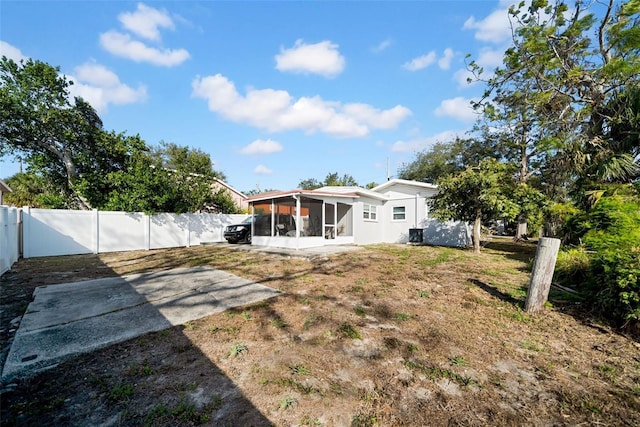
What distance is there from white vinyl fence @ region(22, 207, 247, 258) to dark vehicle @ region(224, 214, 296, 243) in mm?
1681

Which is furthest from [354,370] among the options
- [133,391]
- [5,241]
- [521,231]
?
[521,231]

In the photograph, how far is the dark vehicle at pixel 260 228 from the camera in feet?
38.5

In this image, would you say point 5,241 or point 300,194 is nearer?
point 5,241

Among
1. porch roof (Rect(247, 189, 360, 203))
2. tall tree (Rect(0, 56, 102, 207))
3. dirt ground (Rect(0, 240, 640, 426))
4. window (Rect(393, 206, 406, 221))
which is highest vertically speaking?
tall tree (Rect(0, 56, 102, 207))

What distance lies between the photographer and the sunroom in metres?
11.1

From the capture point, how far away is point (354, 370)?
8.37ft

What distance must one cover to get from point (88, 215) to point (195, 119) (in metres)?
7.80

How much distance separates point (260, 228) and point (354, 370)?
10.8 meters

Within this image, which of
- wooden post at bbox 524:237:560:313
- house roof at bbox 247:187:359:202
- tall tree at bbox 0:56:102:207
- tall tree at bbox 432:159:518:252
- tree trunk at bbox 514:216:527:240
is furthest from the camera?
tree trunk at bbox 514:216:527:240

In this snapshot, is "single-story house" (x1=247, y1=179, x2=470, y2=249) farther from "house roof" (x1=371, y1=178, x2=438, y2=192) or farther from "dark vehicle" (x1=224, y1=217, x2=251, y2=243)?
"dark vehicle" (x1=224, y1=217, x2=251, y2=243)

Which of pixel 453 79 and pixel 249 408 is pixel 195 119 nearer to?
pixel 453 79

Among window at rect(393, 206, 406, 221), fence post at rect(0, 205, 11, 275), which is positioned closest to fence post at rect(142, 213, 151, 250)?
fence post at rect(0, 205, 11, 275)

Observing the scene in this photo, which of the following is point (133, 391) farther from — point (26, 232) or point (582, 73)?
point (582, 73)

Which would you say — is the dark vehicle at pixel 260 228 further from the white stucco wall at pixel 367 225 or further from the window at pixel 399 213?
the window at pixel 399 213
